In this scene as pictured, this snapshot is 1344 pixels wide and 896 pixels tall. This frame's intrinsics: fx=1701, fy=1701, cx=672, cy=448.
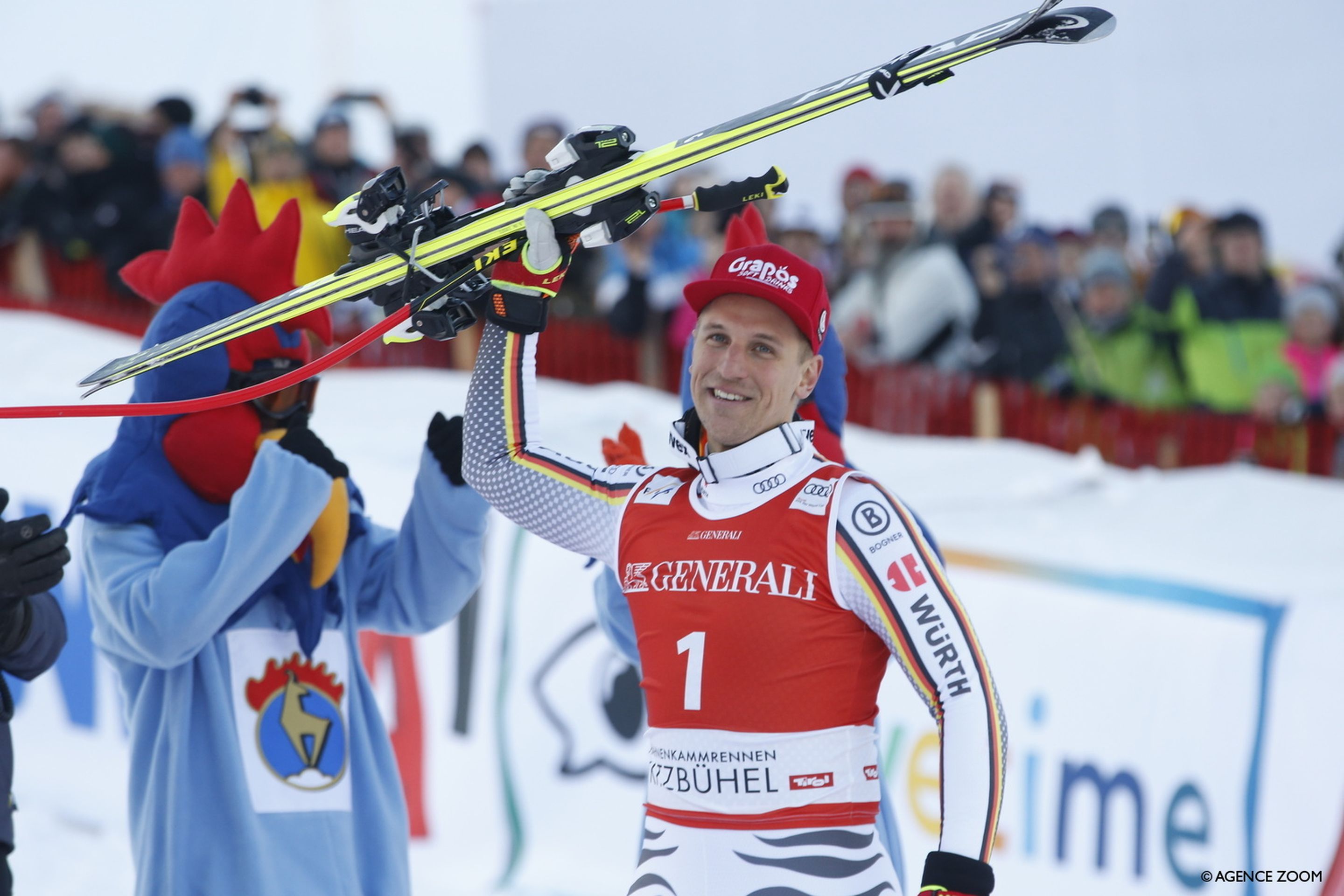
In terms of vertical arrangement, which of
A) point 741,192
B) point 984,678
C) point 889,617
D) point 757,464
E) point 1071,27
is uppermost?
point 1071,27

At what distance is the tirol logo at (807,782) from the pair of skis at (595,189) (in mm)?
959

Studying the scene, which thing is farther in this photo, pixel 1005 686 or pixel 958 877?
pixel 1005 686

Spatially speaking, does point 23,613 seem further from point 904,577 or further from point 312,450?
point 904,577

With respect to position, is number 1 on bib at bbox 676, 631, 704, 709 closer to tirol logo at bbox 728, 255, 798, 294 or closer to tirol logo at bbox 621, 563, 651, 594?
tirol logo at bbox 621, 563, 651, 594

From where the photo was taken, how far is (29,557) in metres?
2.97

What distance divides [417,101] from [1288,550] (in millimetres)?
10693

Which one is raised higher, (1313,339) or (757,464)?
(1313,339)

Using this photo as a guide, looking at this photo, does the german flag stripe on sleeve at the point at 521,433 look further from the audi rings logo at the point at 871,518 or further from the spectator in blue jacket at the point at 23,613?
the spectator in blue jacket at the point at 23,613

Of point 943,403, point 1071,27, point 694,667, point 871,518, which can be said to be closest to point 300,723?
point 694,667

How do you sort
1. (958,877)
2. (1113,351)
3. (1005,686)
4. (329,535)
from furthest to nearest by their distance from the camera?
1. (1113,351)
2. (1005,686)
3. (329,535)
4. (958,877)

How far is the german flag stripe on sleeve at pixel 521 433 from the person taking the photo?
3.09m

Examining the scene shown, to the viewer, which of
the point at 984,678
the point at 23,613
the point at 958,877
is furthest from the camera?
the point at 23,613

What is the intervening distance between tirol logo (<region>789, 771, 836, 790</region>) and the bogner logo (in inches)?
11.0

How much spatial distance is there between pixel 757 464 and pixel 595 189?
55 cm
